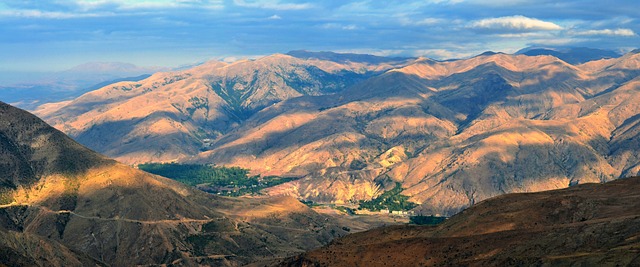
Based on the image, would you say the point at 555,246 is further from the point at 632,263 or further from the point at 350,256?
the point at 350,256

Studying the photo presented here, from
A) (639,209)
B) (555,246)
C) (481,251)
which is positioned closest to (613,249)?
(555,246)

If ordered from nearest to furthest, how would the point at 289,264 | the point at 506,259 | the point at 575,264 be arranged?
the point at 575,264 → the point at 506,259 → the point at 289,264

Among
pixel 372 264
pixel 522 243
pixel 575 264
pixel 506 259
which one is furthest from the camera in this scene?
pixel 372 264

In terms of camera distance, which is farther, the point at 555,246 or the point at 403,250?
the point at 403,250

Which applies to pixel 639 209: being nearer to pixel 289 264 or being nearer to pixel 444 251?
pixel 444 251

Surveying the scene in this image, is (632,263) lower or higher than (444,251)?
higher

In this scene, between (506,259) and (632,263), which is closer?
(632,263)

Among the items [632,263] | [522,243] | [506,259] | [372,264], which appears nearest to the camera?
[632,263]

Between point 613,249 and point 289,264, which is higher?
point 613,249

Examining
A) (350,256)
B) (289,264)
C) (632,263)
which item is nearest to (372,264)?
(350,256)
